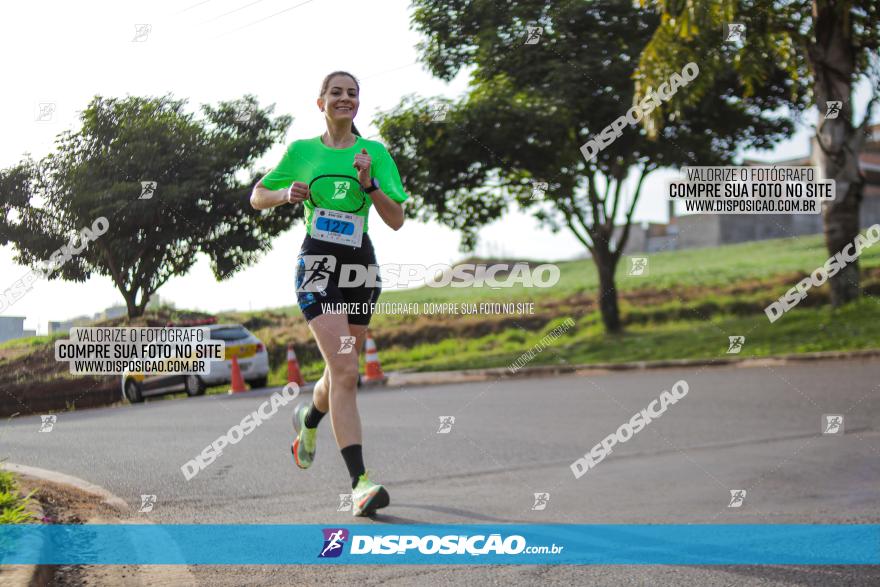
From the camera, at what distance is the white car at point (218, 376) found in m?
3.25

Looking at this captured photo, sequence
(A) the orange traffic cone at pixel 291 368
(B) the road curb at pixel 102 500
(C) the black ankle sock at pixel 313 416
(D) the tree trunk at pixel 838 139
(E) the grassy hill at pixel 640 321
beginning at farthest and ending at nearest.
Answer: (D) the tree trunk at pixel 838 139
(E) the grassy hill at pixel 640 321
(C) the black ankle sock at pixel 313 416
(A) the orange traffic cone at pixel 291 368
(B) the road curb at pixel 102 500

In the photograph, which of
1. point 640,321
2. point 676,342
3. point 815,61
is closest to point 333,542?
point 815,61

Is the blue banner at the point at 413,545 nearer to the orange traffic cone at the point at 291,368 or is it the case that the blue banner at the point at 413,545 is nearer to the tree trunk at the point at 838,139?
the orange traffic cone at the point at 291,368

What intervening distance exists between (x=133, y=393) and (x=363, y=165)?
3.94 ft

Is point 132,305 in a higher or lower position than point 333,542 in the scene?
higher

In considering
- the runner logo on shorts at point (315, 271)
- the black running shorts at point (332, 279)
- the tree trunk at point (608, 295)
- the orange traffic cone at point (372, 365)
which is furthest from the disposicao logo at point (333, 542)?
the orange traffic cone at point (372, 365)

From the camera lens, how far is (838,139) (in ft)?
45.0

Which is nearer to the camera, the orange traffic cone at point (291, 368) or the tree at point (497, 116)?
the tree at point (497, 116)

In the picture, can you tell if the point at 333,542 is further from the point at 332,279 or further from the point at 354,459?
the point at 332,279

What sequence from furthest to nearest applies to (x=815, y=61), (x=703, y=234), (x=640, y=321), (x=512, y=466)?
(x=703, y=234) → (x=640, y=321) → (x=815, y=61) → (x=512, y=466)

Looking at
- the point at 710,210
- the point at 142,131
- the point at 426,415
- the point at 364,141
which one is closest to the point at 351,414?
the point at 364,141

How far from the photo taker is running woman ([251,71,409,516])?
3082mm

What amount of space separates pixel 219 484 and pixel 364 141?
2.45 metres

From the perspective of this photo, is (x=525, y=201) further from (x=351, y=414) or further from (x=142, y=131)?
(x=142, y=131)
